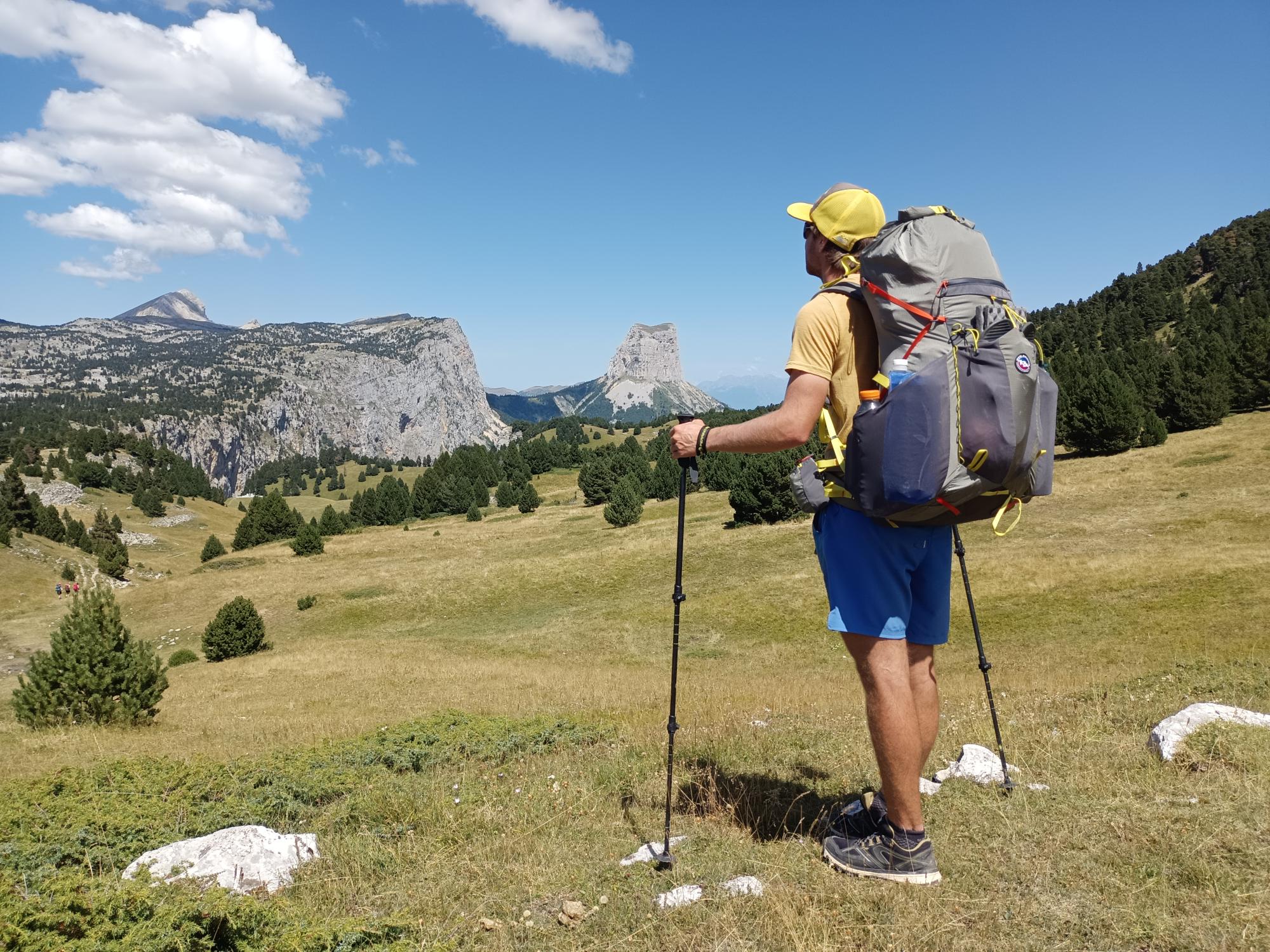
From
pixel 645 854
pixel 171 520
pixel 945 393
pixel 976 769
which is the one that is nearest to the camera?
pixel 945 393

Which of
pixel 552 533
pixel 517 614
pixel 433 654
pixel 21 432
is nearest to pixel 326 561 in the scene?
pixel 552 533

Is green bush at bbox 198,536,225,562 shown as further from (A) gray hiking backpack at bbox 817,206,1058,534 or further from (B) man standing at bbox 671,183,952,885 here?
(A) gray hiking backpack at bbox 817,206,1058,534

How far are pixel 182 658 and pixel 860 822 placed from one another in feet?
116

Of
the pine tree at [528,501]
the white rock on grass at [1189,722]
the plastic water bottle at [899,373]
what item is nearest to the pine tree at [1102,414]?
the white rock on grass at [1189,722]

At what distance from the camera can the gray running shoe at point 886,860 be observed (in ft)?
11.7

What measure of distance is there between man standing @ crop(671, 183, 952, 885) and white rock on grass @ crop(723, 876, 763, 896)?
1.62ft

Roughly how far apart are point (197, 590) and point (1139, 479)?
59.7 meters

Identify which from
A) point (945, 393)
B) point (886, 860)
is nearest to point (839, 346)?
point (945, 393)

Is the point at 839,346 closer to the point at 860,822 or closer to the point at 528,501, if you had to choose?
the point at 860,822

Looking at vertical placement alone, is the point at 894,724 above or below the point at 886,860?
above

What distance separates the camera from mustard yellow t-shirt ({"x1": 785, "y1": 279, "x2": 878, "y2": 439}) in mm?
3713

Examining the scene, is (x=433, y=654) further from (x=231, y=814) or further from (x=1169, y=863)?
(x=1169, y=863)

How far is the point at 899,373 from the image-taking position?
3.36 metres

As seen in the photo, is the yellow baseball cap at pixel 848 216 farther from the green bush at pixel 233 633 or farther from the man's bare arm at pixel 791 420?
the green bush at pixel 233 633
